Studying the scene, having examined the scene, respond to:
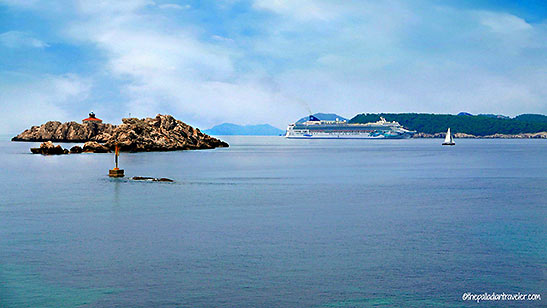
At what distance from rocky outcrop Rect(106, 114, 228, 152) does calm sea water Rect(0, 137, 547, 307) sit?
7257 centimetres

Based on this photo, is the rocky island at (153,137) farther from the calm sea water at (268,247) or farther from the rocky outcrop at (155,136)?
the calm sea water at (268,247)

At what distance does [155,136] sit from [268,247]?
9922 centimetres

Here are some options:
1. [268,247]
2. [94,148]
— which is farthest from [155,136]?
[268,247]

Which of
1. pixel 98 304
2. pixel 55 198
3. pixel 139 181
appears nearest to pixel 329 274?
pixel 98 304

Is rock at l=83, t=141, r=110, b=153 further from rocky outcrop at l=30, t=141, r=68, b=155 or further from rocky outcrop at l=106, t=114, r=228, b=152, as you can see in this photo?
rocky outcrop at l=30, t=141, r=68, b=155

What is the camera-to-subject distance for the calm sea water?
13703mm

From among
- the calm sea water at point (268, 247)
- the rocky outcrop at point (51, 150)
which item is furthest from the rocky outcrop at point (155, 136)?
the calm sea water at point (268, 247)

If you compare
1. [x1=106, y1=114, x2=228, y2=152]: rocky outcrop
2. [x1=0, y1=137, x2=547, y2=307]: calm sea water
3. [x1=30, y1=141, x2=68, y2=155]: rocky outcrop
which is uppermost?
[x1=106, y1=114, x2=228, y2=152]: rocky outcrop

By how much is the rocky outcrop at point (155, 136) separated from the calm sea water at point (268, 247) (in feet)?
238

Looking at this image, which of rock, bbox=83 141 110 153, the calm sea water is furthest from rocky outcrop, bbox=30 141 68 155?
the calm sea water

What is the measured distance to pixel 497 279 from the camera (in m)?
14.9

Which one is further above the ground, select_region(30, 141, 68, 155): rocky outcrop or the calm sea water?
select_region(30, 141, 68, 155): rocky outcrop

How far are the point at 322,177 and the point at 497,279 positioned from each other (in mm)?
35300

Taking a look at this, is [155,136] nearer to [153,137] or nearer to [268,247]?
[153,137]
